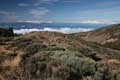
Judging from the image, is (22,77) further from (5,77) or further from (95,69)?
(95,69)

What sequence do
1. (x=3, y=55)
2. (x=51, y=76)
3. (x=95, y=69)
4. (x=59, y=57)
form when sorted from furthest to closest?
(x=3, y=55) → (x=59, y=57) → (x=95, y=69) → (x=51, y=76)

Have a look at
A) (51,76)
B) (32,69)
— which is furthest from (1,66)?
(51,76)

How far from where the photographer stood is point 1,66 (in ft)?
54.9

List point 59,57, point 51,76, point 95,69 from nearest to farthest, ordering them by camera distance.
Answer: point 51,76
point 95,69
point 59,57

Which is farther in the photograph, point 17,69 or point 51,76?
point 17,69

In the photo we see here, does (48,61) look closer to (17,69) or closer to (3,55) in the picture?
(17,69)

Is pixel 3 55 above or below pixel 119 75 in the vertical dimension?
above

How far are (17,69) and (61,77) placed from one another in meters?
3.25

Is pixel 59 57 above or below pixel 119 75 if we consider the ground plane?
above

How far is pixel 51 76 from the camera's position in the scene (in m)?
15.2

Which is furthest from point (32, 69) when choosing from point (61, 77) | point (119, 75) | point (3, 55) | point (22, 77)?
point (119, 75)

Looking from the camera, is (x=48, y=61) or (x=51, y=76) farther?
(x=48, y=61)

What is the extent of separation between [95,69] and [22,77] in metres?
5.02

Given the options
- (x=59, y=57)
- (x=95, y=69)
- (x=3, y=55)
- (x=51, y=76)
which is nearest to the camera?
(x=51, y=76)
